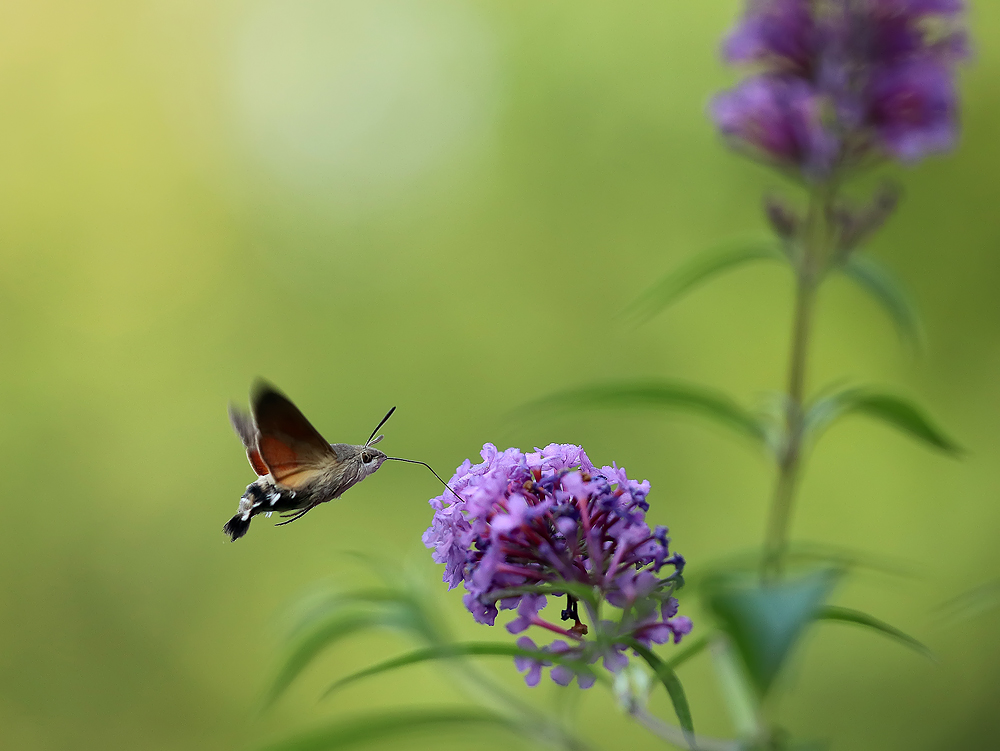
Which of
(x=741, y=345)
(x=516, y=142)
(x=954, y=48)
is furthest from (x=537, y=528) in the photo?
(x=516, y=142)

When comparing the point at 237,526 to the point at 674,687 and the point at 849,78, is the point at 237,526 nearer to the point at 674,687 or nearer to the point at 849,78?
the point at 674,687

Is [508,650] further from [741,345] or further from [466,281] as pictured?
[466,281]

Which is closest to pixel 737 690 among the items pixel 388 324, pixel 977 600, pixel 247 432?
pixel 977 600

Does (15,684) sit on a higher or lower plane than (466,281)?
lower

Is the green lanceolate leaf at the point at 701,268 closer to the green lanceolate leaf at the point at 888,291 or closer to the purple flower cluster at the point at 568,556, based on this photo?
the green lanceolate leaf at the point at 888,291

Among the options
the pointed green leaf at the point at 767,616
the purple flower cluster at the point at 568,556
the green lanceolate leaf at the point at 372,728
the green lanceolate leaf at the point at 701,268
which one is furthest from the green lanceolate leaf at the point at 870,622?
the green lanceolate leaf at the point at 701,268
